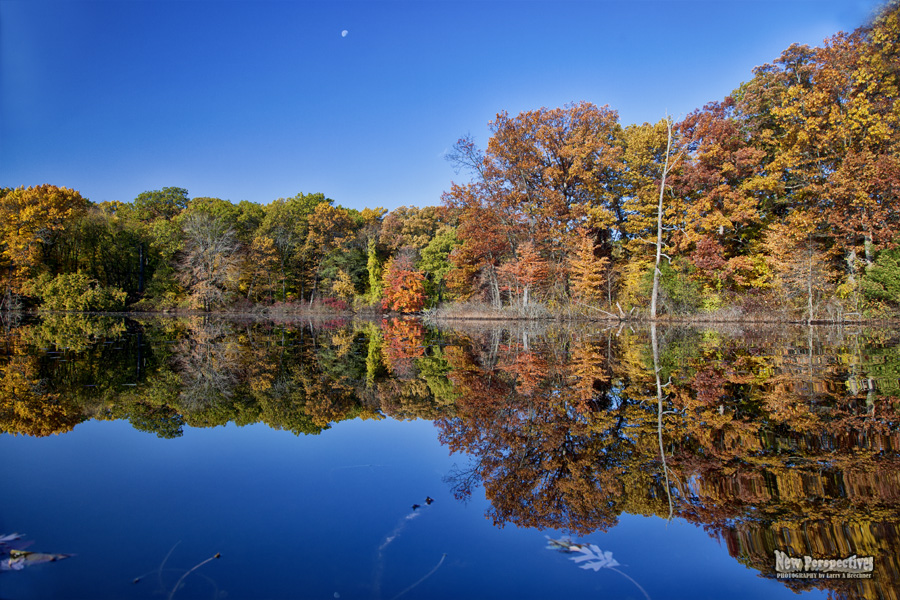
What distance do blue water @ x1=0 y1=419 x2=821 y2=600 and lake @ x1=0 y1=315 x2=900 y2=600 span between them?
0.4 inches

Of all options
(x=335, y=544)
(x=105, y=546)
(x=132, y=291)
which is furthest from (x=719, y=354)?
(x=132, y=291)

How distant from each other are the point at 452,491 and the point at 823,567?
166cm

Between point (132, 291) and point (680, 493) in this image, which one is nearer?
point (680, 493)

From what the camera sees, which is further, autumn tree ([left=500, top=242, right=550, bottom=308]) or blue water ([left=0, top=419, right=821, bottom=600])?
autumn tree ([left=500, top=242, right=550, bottom=308])

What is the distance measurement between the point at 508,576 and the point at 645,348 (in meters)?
8.95

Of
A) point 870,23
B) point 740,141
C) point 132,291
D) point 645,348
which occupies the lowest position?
point 645,348

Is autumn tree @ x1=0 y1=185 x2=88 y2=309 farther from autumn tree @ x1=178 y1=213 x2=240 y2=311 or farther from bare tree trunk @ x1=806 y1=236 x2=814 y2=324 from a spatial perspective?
bare tree trunk @ x1=806 y1=236 x2=814 y2=324

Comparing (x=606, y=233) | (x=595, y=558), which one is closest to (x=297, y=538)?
(x=595, y=558)

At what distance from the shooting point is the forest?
18453mm

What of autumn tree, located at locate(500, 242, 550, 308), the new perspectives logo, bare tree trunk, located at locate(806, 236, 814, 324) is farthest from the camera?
autumn tree, located at locate(500, 242, 550, 308)

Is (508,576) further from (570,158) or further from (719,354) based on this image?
(570,158)

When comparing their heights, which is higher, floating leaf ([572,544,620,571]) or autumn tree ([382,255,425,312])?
autumn tree ([382,255,425,312])

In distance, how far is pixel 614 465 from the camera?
2.89 metres

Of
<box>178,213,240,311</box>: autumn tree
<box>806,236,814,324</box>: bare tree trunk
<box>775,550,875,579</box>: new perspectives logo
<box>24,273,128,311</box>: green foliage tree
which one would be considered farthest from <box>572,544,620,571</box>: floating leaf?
<box>24,273,128,311</box>: green foliage tree
